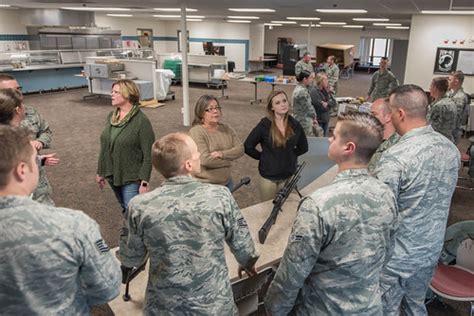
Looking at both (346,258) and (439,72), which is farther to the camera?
(439,72)

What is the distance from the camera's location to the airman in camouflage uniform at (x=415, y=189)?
5.76 feet

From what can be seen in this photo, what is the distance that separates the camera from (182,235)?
52.7 inches

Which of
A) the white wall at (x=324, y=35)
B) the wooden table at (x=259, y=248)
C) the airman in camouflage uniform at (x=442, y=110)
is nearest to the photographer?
the wooden table at (x=259, y=248)

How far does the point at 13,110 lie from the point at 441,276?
114 inches

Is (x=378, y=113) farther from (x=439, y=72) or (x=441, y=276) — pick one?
(x=439, y=72)

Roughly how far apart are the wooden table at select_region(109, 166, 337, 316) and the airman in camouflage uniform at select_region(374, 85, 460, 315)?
59cm

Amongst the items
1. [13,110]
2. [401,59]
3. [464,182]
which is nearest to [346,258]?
[13,110]

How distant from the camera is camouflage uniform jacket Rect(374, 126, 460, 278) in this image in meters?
1.75

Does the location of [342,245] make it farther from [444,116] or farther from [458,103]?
[458,103]

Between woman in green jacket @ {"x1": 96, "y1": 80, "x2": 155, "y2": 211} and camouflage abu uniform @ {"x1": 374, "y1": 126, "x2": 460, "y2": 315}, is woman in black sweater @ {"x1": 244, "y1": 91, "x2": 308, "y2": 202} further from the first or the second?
camouflage abu uniform @ {"x1": 374, "y1": 126, "x2": 460, "y2": 315}

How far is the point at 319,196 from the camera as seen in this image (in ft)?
4.42

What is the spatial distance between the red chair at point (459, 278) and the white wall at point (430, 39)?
24.0ft

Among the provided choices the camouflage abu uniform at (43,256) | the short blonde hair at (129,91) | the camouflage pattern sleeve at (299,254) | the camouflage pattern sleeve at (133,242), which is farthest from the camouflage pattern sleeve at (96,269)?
the short blonde hair at (129,91)

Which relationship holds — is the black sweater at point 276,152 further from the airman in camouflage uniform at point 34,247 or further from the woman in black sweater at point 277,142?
the airman in camouflage uniform at point 34,247
